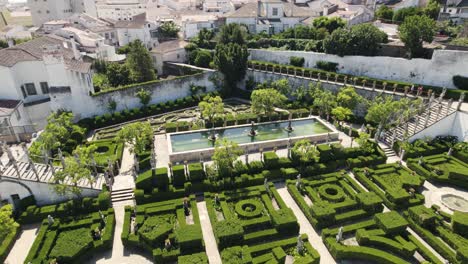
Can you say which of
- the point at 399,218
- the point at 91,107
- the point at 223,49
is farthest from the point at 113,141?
the point at 399,218

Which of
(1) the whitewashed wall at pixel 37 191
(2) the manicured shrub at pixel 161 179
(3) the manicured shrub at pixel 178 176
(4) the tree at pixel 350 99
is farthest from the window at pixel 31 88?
(4) the tree at pixel 350 99

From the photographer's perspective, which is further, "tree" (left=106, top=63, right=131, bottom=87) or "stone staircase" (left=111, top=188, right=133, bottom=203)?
"tree" (left=106, top=63, right=131, bottom=87)

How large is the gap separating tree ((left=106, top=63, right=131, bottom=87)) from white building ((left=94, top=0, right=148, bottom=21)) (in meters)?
51.0

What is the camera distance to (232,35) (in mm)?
54125

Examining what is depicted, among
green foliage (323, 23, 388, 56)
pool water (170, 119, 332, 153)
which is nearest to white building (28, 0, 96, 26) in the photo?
pool water (170, 119, 332, 153)

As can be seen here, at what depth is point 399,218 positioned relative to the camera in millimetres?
24141

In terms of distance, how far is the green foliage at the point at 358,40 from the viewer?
46.2 metres

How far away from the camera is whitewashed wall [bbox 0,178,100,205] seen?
2677 centimetres

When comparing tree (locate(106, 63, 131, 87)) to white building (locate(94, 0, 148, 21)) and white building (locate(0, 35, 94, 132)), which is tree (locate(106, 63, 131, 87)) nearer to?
white building (locate(0, 35, 94, 132))

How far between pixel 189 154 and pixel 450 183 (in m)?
26.9

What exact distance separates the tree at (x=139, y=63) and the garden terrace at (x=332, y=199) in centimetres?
3134

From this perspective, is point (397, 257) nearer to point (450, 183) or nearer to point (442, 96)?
point (450, 183)

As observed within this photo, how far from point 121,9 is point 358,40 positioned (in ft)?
245

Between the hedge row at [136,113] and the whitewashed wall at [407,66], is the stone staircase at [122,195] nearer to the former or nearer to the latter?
the hedge row at [136,113]
